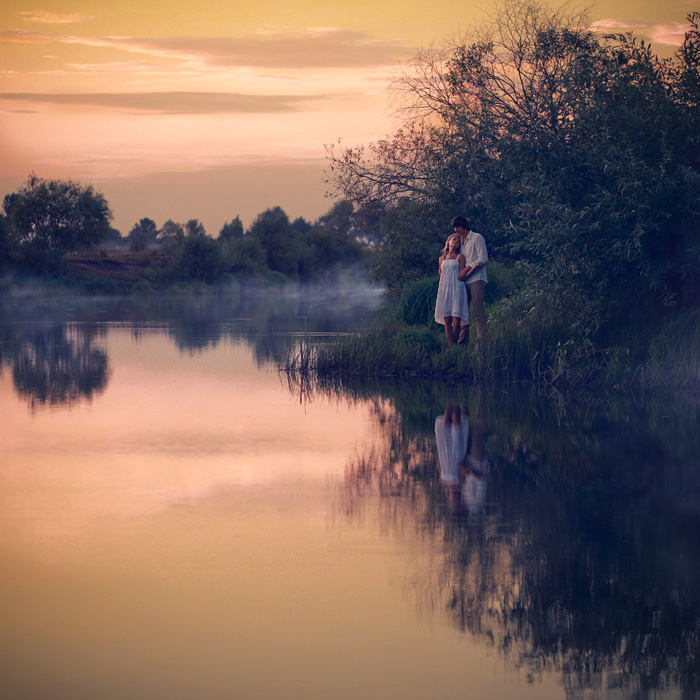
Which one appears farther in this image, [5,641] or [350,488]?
[350,488]

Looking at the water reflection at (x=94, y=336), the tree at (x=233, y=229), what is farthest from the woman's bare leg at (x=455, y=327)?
the tree at (x=233, y=229)

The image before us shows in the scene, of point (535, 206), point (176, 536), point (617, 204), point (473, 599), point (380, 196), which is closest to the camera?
point (473, 599)

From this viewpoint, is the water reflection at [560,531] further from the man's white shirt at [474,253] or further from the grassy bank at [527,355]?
the man's white shirt at [474,253]

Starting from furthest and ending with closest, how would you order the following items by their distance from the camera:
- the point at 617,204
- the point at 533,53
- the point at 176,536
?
the point at 533,53 < the point at 617,204 < the point at 176,536

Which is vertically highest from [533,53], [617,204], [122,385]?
[533,53]

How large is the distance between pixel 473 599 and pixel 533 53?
22364mm

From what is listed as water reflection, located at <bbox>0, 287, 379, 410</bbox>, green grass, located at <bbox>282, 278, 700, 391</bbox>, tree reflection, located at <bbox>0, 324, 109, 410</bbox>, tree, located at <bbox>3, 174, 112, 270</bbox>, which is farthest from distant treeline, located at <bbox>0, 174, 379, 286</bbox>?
green grass, located at <bbox>282, 278, 700, 391</bbox>

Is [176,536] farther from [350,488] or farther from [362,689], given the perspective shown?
[362,689]

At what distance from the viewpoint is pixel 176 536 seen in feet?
22.1

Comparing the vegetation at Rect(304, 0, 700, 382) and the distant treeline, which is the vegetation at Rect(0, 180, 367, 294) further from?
the vegetation at Rect(304, 0, 700, 382)

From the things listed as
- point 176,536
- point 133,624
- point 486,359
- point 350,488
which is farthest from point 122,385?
point 133,624

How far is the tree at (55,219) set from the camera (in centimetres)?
7769

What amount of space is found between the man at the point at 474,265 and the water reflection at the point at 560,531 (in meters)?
5.43

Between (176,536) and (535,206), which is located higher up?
(535,206)
